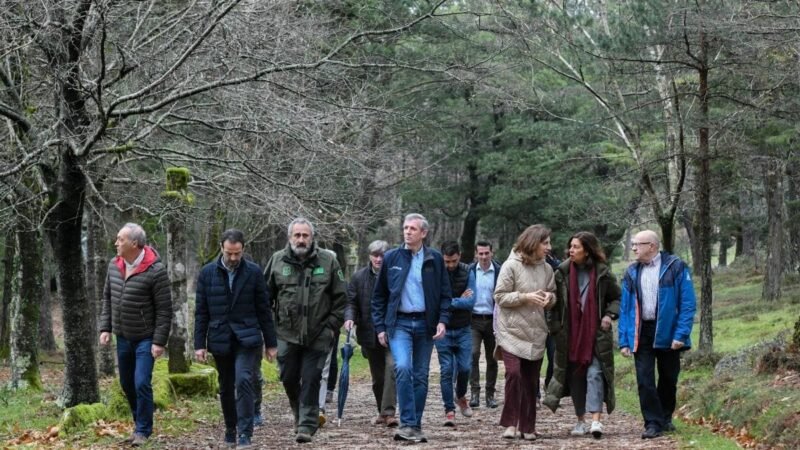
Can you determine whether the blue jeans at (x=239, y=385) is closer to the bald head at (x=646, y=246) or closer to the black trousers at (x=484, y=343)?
the bald head at (x=646, y=246)

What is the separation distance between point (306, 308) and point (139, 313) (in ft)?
5.02

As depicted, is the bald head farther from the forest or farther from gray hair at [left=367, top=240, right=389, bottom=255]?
gray hair at [left=367, top=240, right=389, bottom=255]

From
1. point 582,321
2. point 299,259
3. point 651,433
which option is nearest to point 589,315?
point 582,321

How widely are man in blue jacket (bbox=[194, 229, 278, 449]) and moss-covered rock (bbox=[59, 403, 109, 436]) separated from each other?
183 centimetres

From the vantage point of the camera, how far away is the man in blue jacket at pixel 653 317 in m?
9.23

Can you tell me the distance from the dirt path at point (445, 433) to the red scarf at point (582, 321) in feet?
2.70

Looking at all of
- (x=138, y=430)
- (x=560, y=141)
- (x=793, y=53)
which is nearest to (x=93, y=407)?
(x=138, y=430)

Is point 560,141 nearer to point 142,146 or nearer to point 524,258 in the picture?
point 142,146

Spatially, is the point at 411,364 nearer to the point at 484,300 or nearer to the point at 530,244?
the point at 530,244

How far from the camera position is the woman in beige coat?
930cm

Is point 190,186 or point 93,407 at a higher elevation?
point 190,186

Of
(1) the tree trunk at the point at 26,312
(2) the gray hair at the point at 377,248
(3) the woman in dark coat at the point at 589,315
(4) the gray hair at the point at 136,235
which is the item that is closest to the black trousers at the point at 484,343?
(2) the gray hair at the point at 377,248

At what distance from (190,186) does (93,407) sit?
17.0ft

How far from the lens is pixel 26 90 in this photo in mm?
12680
